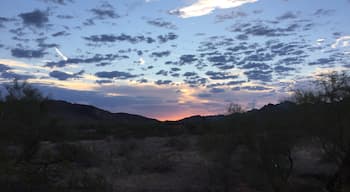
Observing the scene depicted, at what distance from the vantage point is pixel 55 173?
1562cm

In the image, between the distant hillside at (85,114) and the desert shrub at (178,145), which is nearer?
the desert shrub at (178,145)

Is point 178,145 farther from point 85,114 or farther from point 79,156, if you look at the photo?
point 85,114

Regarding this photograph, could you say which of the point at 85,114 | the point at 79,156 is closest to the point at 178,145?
the point at 79,156

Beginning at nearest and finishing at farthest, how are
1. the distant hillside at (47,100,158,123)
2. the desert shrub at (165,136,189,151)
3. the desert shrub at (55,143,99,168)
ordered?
1. the desert shrub at (55,143,99,168)
2. the desert shrub at (165,136,189,151)
3. the distant hillside at (47,100,158,123)

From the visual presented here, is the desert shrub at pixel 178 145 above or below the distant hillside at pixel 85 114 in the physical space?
below

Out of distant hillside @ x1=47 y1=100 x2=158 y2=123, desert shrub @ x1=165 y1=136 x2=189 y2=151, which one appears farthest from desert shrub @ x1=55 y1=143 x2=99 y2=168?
distant hillside @ x1=47 y1=100 x2=158 y2=123

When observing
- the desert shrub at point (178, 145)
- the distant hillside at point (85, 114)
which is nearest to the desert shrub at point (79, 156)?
the desert shrub at point (178, 145)

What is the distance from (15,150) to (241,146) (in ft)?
38.2

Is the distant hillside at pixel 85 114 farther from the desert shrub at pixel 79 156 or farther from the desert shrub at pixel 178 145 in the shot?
the desert shrub at pixel 79 156

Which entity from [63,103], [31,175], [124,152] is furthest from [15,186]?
[63,103]

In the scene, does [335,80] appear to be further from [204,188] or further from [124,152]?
[124,152]

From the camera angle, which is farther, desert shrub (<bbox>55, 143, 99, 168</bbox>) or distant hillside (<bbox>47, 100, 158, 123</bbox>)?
distant hillside (<bbox>47, 100, 158, 123</bbox>)

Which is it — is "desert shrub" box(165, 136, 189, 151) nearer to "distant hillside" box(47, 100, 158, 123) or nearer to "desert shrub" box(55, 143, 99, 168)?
"desert shrub" box(55, 143, 99, 168)

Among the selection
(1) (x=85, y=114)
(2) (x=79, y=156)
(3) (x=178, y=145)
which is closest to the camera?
(2) (x=79, y=156)
